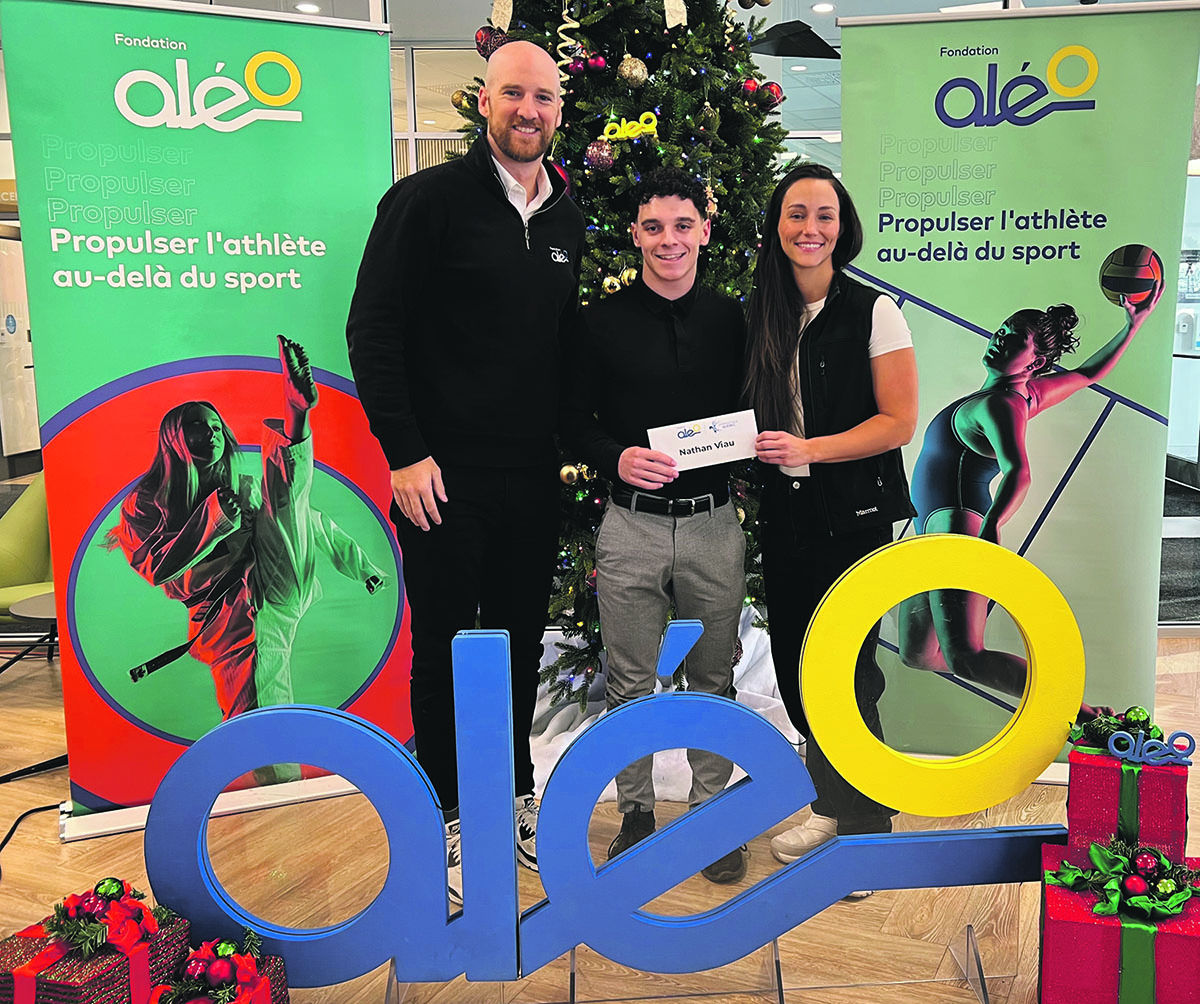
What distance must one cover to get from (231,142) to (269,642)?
1.41 meters

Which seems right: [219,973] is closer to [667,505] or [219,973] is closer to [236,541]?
[667,505]

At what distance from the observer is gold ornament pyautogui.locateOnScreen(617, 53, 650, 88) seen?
2.74 metres

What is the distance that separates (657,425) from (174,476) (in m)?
1.42

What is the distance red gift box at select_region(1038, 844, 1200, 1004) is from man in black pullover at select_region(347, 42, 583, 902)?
1247 millimetres

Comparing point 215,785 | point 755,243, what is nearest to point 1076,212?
point 755,243

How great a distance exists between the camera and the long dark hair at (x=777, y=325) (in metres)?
2.22

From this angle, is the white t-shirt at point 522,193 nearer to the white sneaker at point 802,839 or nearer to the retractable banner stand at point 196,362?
the retractable banner stand at point 196,362

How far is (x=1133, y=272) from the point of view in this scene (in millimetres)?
2727

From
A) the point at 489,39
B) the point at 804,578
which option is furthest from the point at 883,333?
the point at 489,39

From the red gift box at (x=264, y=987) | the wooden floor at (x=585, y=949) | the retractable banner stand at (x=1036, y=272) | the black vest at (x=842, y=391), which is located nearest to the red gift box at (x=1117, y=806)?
the wooden floor at (x=585, y=949)

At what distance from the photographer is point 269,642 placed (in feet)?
9.53

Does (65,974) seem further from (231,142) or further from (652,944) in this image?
(231,142)

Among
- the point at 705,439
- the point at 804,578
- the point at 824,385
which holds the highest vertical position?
the point at 824,385

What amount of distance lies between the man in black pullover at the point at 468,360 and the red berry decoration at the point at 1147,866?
1.35m
